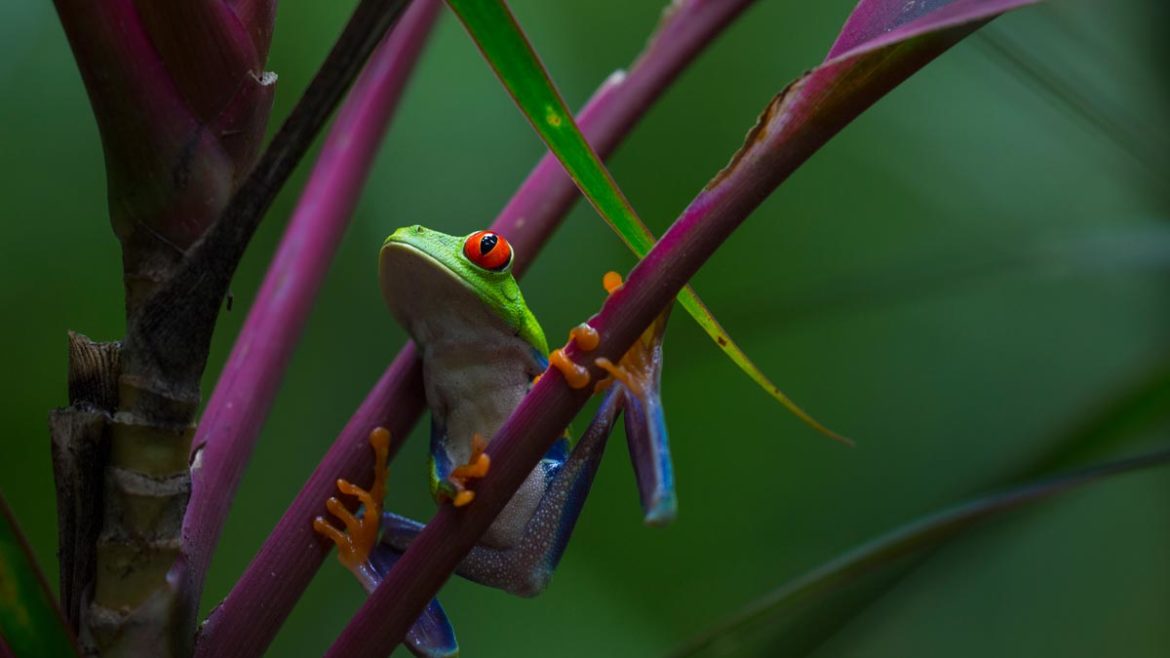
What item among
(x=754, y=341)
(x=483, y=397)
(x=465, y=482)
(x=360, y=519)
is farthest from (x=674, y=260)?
(x=754, y=341)

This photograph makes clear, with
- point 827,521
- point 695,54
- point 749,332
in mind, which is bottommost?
point 827,521

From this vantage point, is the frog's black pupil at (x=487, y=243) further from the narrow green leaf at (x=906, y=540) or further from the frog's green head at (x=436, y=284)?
the narrow green leaf at (x=906, y=540)

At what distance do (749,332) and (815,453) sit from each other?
1.16 m

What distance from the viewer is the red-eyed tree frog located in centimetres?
90

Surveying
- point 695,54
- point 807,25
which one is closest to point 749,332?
point 695,54

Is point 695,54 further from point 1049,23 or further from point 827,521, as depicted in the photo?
point 827,521

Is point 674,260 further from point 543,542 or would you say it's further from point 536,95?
point 543,542

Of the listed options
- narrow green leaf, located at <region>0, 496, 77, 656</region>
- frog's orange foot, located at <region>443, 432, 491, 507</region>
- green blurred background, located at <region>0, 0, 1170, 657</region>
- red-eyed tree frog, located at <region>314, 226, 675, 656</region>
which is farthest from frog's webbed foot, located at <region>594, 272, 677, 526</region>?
green blurred background, located at <region>0, 0, 1170, 657</region>

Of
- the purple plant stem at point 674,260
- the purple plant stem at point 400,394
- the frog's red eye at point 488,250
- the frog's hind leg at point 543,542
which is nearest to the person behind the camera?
the purple plant stem at point 674,260

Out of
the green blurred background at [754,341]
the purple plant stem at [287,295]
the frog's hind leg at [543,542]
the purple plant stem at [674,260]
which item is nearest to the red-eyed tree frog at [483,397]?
the frog's hind leg at [543,542]

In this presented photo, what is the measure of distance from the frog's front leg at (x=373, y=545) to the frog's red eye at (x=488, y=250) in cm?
18

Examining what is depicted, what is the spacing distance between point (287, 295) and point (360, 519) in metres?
0.19

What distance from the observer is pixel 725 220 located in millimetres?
528

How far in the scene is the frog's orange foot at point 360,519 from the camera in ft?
2.39
